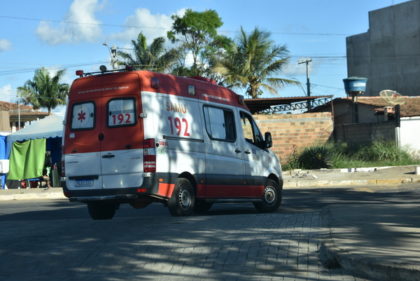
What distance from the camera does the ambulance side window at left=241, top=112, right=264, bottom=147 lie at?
45.9 feet

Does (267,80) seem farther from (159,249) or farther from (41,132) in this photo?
(159,249)

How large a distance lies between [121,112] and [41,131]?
16966mm

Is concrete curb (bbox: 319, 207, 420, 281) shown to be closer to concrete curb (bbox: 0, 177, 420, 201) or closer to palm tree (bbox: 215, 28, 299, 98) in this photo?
concrete curb (bbox: 0, 177, 420, 201)

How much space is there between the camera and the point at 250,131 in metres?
14.3

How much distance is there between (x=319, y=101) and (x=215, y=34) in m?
16.0

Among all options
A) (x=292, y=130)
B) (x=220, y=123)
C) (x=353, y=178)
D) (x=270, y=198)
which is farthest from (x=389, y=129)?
(x=220, y=123)

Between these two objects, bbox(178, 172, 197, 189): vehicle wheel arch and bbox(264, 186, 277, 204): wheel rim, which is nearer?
bbox(178, 172, 197, 189): vehicle wheel arch

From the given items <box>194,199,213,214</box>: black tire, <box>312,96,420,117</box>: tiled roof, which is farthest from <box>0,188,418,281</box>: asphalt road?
<box>312,96,420,117</box>: tiled roof

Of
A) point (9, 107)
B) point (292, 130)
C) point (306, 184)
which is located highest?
point (9, 107)

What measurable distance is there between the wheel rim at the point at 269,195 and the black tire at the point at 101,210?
331cm

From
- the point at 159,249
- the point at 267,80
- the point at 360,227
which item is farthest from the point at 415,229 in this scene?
the point at 267,80

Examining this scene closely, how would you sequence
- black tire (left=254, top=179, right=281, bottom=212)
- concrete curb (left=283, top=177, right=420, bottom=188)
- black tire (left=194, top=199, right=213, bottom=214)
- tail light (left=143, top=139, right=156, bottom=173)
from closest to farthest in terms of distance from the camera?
tail light (left=143, top=139, right=156, bottom=173) → black tire (left=194, top=199, right=213, bottom=214) → black tire (left=254, top=179, right=281, bottom=212) → concrete curb (left=283, top=177, right=420, bottom=188)

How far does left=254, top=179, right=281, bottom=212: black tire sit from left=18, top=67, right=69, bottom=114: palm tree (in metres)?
55.5

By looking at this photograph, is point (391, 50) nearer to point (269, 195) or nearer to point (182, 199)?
point (269, 195)
